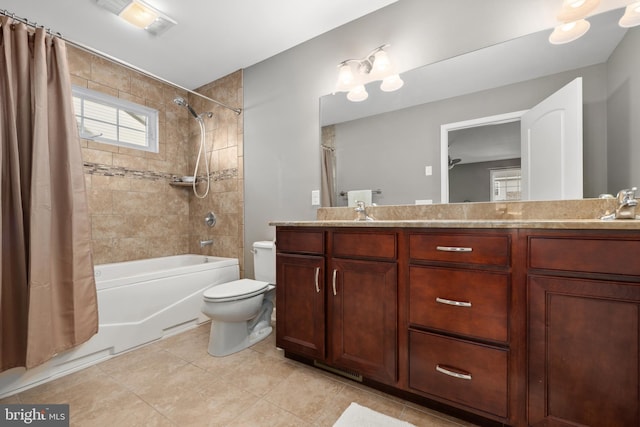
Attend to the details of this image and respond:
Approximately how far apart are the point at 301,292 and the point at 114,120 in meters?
2.55

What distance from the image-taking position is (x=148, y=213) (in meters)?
2.83

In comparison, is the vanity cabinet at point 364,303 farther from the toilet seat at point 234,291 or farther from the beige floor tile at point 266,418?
the toilet seat at point 234,291

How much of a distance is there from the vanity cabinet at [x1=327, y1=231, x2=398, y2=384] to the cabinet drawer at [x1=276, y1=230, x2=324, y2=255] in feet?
0.27

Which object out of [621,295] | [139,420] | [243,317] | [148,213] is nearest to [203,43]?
[148,213]

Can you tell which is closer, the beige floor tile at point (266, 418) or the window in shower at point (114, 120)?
the beige floor tile at point (266, 418)

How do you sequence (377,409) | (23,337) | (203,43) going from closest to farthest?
(377,409), (23,337), (203,43)

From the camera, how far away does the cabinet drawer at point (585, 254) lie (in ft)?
2.87

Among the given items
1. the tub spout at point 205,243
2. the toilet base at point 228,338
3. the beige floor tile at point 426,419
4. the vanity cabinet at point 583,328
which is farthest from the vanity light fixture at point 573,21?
the tub spout at point 205,243

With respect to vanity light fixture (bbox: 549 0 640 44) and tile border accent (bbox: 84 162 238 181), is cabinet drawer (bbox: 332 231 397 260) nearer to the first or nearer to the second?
vanity light fixture (bbox: 549 0 640 44)

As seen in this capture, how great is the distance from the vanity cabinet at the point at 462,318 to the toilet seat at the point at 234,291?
1090mm

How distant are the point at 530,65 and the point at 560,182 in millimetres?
649

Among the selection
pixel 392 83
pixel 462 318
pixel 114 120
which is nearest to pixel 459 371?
pixel 462 318

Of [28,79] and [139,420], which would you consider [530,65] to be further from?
[28,79]

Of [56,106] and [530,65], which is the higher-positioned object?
[530,65]
